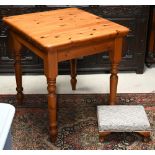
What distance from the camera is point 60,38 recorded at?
5.19 ft

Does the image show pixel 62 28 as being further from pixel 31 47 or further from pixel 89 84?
pixel 89 84

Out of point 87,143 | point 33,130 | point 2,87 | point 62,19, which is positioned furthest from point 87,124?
point 2,87

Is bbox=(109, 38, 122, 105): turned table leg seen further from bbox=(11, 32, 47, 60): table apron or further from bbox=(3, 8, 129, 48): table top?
bbox=(11, 32, 47, 60): table apron

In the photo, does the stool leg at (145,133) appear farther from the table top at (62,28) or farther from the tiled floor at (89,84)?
the tiled floor at (89,84)

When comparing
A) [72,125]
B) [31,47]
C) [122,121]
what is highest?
[31,47]

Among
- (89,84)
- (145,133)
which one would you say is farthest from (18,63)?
(145,133)

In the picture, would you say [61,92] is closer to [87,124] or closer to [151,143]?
[87,124]

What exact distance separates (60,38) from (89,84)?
3.42 feet

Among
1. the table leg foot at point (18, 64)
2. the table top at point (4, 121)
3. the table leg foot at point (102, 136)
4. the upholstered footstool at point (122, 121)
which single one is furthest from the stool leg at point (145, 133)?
the table top at point (4, 121)

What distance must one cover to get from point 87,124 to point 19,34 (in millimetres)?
719

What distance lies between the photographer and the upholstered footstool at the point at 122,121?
1.74 m

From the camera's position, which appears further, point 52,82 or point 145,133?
point 145,133

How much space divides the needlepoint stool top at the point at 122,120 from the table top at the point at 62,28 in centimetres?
46

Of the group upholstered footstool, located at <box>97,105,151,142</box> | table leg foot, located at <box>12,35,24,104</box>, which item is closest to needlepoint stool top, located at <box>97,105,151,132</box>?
upholstered footstool, located at <box>97,105,151,142</box>
